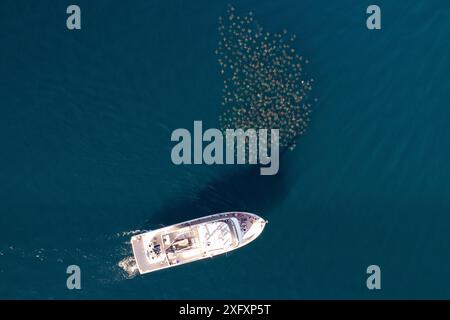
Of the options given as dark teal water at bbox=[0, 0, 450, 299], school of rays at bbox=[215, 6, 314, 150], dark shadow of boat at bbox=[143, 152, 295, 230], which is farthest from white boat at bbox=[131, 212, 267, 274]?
school of rays at bbox=[215, 6, 314, 150]

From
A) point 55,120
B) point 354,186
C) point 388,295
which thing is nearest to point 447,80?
point 354,186

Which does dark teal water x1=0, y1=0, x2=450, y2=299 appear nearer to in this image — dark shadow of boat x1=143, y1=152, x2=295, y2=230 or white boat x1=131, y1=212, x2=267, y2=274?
dark shadow of boat x1=143, y1=152, x2=295, y2=230

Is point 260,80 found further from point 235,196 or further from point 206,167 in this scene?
point 235,196

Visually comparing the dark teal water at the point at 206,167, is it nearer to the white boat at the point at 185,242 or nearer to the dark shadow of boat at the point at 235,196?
the dark shadow of boat at the point at 235,196
